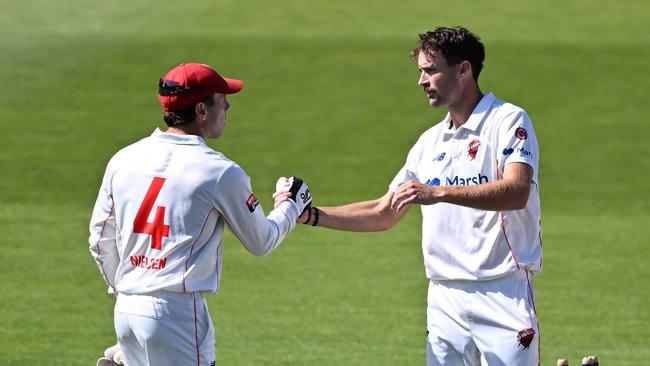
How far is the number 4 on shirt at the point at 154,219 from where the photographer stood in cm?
575

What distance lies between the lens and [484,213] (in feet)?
20.9

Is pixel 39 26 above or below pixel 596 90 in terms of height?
above

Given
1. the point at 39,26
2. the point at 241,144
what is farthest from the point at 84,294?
the point at 39,26

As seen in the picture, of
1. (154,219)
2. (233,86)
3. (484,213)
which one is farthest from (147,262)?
(484,213)

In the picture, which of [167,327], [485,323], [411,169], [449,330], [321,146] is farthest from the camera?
[321,146]

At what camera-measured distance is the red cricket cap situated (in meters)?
5.82

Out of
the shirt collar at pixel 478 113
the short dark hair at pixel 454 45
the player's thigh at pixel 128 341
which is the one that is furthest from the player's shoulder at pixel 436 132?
the player's thigh at pixel 128 341

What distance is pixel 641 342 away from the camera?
10656mm

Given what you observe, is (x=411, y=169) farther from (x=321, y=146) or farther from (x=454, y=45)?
(x=321, y=146)

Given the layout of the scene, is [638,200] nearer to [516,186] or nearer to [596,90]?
[596,90]

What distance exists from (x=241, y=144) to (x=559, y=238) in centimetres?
649

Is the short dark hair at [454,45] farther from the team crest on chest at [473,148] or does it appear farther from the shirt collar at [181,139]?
the shirt collar at [181,139]

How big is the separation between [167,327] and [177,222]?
49cm

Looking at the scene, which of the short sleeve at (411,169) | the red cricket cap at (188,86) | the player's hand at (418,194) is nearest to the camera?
the red cricket cap at (188,86)
